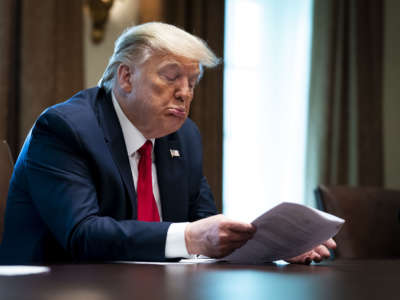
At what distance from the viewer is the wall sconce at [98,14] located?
3830 millimetres

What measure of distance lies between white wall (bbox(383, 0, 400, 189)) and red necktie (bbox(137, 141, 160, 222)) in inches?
152

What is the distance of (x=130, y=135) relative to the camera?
1.92m

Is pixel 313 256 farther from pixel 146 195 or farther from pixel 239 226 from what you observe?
pixel 146 195

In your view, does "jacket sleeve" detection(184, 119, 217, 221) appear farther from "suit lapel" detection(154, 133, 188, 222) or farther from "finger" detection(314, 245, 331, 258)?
"finger" detection(314, 245, 331, 258)

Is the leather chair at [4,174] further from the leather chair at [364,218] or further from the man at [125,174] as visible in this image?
the leather chair at [364,218]

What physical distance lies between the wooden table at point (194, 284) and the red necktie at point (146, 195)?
0.64 meters

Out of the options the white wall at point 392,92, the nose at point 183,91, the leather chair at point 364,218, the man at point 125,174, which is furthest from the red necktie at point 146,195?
the white wall at point 392,92

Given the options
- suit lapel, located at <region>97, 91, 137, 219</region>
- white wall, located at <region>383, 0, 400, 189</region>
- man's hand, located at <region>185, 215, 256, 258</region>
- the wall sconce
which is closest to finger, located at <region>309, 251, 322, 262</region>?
man's hand, located at <region>185, 215, 256, 258</region>

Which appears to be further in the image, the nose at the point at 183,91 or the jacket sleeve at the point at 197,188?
the jacket sleeve at the point at 197,188

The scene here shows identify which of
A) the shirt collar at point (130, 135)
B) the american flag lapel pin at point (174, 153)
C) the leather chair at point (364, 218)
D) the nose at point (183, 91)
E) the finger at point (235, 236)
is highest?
the nose at point (183, 91)

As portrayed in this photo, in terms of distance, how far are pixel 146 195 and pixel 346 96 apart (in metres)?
3.48

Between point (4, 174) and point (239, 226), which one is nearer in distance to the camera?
point (239, 226)

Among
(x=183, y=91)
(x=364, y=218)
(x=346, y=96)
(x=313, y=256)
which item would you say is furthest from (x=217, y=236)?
(x=346, y=96)

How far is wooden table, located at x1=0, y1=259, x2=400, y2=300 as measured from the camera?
793 mm
